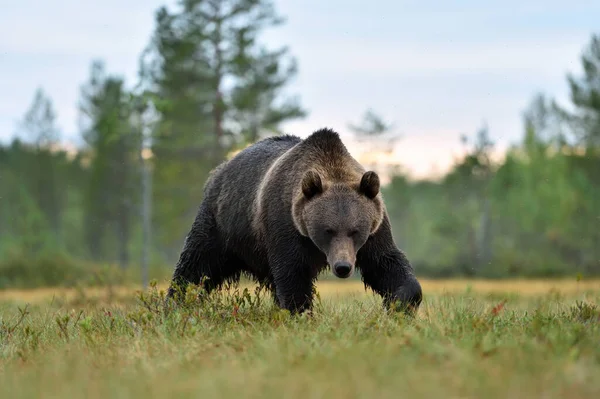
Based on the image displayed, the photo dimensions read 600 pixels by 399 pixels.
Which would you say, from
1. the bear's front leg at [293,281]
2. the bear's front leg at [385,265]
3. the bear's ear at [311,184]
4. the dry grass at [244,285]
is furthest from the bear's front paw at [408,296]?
the dry grass at [244,285]

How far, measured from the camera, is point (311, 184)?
768 cm

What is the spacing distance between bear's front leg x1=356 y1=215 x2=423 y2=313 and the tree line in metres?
9.73

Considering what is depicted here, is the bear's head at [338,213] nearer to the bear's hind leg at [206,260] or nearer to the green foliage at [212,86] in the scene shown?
the bear's hind leg at [206,260]

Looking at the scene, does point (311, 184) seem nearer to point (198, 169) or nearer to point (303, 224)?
point (303, 224)

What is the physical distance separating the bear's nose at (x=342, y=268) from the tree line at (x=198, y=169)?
1065 centimetres

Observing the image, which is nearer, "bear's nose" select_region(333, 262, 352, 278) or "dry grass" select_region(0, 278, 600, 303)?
"bear's nose" select_region(333, 262, 352, 278)

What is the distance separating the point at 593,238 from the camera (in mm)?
46344

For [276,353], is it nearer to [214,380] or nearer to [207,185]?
[214,380]

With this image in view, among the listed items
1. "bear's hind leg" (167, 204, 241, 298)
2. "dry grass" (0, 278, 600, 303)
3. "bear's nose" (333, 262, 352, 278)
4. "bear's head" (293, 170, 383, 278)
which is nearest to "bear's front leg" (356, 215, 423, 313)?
"bear's head" (293, 170, 383, 278)

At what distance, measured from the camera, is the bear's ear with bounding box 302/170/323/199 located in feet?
25.1

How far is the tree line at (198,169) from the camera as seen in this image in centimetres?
3197

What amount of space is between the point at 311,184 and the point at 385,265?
50.1 inches

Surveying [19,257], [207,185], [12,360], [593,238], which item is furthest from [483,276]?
[12,360]

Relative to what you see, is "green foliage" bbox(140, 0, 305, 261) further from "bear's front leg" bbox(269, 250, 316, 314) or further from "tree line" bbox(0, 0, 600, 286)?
"bear's front leg" bbox(269, 250, 316, 314)
